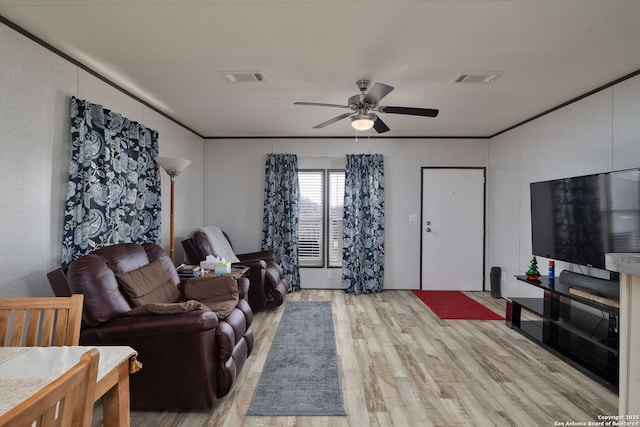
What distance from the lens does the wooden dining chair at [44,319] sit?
1.41 meters

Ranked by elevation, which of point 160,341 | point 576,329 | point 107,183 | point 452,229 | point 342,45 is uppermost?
point 342,45

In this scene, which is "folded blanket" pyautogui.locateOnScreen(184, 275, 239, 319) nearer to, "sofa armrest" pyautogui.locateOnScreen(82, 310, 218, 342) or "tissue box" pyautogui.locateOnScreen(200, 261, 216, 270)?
"tissue box" pyautogui.locateOnScreen(200, 261, 216, 270)

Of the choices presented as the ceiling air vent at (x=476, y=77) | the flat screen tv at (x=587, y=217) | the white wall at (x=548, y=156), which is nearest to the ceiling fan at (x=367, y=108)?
the ceiling air vent at (x=476, y=77)

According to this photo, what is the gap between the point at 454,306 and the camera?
13.9ft

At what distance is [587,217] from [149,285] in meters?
3.64

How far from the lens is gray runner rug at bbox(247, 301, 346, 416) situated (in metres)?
2.10

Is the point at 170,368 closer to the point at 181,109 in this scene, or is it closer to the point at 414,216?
the point at 181,109

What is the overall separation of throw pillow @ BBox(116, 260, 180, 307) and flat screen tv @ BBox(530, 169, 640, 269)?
3543 millimetres

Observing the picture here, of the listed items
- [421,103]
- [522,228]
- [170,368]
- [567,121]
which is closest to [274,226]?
[421,103]

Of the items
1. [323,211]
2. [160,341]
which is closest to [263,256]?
[323,211]

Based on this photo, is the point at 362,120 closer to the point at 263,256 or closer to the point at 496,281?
the point at 263,256

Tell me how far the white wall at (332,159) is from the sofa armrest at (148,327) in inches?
124

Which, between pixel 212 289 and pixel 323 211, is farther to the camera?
pixel 323 211

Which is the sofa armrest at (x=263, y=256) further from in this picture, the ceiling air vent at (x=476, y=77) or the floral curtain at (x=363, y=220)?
the ceiling air vent at (x=476, y=77)
